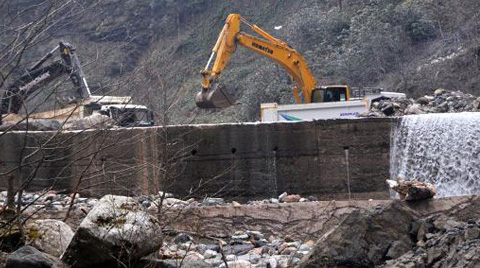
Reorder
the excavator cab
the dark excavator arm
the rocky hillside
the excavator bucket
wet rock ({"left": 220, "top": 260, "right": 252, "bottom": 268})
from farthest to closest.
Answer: the rocky hillside → the excavator cab → the excavator bucket → wet rock ({"left": 220, "top": 260, "right": 252, "bottom": 268}) → the dark excavator arm

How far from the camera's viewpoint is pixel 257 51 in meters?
20.8

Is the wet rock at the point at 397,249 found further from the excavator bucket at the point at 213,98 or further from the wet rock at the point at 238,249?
the excavator bucket at the point at 213,98

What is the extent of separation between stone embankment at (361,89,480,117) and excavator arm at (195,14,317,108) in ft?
6.78

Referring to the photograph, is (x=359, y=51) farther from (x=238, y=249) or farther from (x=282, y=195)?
(x=238, y=249)

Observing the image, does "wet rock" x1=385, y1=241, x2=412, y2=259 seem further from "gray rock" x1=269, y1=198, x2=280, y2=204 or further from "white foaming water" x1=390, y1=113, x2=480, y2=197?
"white foaming water" x1=390, y1=113, x2=480, y2=197

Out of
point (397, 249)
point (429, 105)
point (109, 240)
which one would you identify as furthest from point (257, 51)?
point (109, 240)

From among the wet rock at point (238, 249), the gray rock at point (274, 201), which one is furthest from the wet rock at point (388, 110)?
the wet rock at point (238, 249)

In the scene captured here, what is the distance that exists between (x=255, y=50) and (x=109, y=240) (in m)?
14.8

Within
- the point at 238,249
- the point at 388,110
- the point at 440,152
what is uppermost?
the point at 388,110

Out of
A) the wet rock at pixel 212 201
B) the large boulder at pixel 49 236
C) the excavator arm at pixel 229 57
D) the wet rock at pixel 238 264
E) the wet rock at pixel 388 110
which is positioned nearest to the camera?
the large boulder at pixel 49 236

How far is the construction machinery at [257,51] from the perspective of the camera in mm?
19688

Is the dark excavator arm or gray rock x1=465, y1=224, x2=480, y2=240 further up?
the dark excavator arm

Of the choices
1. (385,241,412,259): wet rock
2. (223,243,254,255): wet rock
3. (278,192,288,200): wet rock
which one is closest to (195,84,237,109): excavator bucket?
(278,192,288,200): wet rock

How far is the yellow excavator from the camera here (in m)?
19.7
